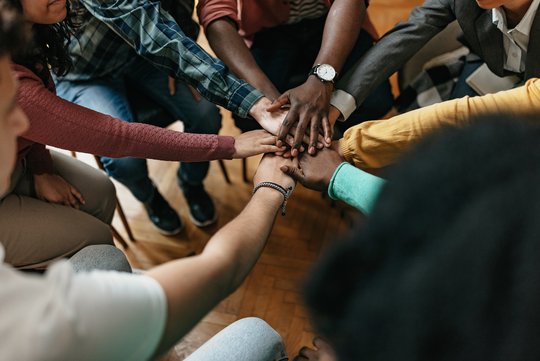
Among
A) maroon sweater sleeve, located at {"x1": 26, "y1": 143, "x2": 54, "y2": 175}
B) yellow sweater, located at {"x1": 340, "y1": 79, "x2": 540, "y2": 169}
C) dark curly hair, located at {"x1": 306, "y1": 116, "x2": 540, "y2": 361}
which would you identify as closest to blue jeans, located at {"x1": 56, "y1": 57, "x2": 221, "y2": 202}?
maroon sweater sleeve, located at {"x1": 26, "y1": 143, "x2": 54, "y2": 175}

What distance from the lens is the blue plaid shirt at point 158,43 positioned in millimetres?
1284

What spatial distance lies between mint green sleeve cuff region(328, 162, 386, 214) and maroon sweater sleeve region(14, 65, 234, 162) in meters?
0.30

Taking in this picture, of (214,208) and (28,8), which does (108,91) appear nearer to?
(28,8)

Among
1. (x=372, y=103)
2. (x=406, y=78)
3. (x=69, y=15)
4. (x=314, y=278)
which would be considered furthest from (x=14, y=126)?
(x=406, y=78)

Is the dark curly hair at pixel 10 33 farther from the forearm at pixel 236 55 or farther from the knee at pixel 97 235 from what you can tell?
the forearm at pixel 236 55

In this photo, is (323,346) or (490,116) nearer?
(490,116)

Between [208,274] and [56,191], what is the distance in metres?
0.66

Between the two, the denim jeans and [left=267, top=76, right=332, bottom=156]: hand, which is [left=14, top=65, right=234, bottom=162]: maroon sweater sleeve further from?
the denim jeans

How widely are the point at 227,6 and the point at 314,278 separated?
108 cm

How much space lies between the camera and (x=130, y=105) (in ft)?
5.25

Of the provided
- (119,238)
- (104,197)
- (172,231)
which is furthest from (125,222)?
(104,197)

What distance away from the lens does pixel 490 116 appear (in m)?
0.55

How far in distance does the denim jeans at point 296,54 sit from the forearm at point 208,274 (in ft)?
2.21

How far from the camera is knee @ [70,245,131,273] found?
1.11m
